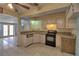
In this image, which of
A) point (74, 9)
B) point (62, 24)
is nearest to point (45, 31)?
point (62, 24)

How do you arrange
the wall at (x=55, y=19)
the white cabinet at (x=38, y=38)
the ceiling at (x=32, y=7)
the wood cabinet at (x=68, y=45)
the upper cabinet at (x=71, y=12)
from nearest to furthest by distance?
the upper cabinet at (x=71, y=12), the ceiling at (x=32, y=7), the wood cabinet at (x=68, y=45), the wall at (x=55, y=19), the white cabinet at (x=38, y=38)

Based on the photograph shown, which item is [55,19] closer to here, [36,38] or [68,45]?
[36,38]

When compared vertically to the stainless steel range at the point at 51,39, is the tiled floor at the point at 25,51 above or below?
below

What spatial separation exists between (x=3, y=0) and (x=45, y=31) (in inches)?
156

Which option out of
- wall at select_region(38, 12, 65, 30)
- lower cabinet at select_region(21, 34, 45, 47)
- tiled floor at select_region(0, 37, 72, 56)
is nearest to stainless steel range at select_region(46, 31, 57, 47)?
lower cabinet at select_region(21, 34, 45, 47)

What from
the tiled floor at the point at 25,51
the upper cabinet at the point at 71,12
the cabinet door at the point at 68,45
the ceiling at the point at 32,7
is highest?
the ceiling at the point at 32,7

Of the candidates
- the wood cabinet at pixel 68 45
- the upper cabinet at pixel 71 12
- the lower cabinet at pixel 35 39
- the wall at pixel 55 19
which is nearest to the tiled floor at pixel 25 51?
the wood cabinet at pixel 68 45

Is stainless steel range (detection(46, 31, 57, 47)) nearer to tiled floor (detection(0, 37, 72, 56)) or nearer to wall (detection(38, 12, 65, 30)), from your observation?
wall (detection(38, 12, 65, 30))

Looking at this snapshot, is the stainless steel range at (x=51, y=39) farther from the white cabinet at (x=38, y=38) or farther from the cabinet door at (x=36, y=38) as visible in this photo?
the cabinet door at (x=36, y=38)

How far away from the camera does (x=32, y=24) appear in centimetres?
516

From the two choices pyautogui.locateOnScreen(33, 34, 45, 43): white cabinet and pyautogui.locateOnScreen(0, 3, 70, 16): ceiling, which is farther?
pyautogui.locateOnScreen(33, 34, 45, 43): white cabinet

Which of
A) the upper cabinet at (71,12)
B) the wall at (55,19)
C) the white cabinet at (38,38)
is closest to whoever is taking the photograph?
the upper cabinet at (71,12)

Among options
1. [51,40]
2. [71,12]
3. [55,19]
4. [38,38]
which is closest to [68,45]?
[51,40]

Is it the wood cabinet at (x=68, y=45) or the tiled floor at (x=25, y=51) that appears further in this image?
the wood cabinet at (x=68, y=45)
